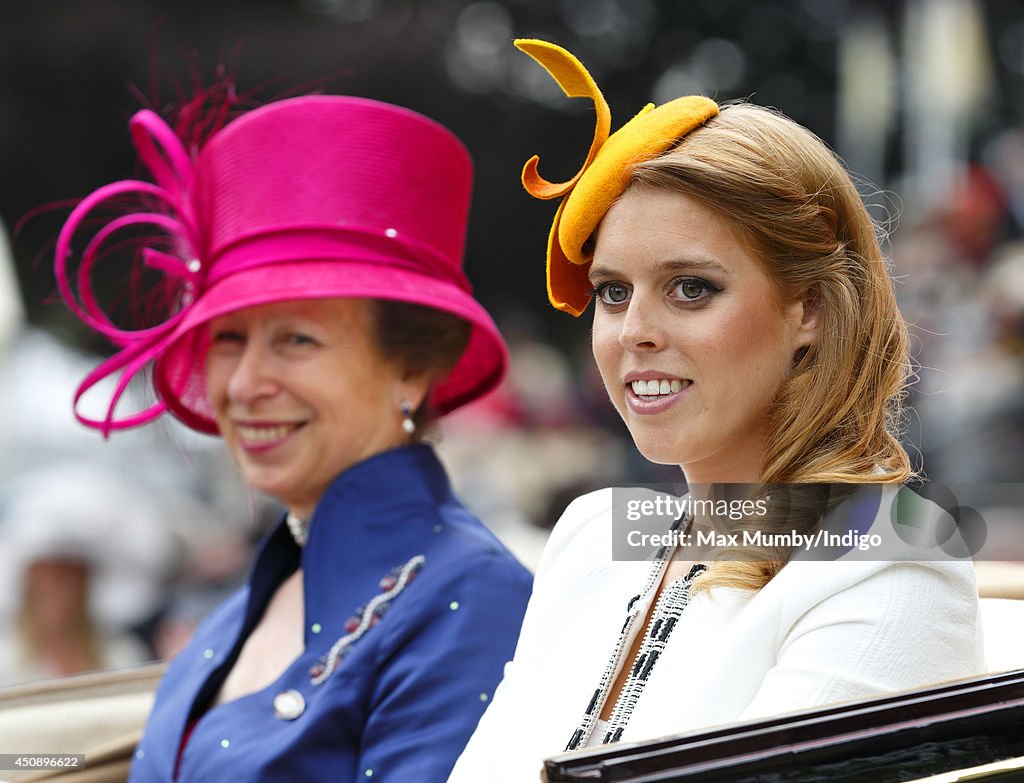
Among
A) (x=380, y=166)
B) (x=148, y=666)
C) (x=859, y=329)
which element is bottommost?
(x=148, y=666)

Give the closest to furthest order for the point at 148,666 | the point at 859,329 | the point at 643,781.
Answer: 1. the point at 643,781
2. the point at 859,329
3. the point at 148,666

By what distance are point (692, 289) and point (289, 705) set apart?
Result: 1044 mm

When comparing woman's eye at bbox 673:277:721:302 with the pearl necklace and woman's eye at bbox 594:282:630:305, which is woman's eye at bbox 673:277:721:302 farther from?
the pearl necklace

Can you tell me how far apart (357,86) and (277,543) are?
21.5 feet

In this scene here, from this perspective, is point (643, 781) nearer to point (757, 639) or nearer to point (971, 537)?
point (757, 639)

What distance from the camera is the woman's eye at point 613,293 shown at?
1.73 metres

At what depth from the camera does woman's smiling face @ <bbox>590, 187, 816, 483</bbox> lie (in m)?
1.63

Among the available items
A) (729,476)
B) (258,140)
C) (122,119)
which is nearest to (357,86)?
(122,119)

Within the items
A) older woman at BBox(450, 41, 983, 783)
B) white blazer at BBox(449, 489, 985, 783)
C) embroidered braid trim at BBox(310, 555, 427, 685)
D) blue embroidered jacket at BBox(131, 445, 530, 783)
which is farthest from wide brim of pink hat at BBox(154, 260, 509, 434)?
white blazer at BBox(449, 489, 985, 783)

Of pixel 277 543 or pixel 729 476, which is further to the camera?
pixel 277 543

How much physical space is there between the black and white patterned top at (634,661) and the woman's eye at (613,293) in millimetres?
358

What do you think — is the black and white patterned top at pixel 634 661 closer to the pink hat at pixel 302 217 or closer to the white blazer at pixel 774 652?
the white blazer at pixel 774 652

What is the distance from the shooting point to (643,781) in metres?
1.27

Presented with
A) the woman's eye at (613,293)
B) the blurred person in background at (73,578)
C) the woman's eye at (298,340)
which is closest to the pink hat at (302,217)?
the woman's eye at (298,340)
